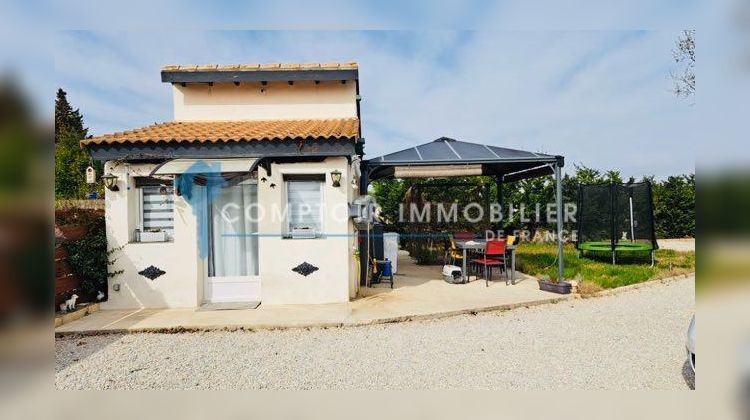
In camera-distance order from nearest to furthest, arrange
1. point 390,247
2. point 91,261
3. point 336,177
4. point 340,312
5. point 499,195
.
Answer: point 340,312, point 91,261, point 336,177, point 390,247, point 499,195

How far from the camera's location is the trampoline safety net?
45.8ft

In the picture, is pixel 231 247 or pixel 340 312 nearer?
pixel 340 312

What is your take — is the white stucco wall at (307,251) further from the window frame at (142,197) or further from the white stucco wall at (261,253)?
the window frame at (142,197)

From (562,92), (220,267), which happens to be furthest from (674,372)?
(562,92)

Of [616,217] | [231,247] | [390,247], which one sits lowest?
[390,247]

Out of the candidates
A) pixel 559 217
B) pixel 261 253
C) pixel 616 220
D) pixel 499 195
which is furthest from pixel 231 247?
pixel 616 220

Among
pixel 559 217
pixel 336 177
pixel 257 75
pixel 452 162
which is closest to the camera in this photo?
pixel 336 177

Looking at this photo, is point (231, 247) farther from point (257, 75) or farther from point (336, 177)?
point (257, 75)

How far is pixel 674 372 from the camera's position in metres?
4.62

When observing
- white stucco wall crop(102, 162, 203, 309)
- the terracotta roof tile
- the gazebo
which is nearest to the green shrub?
white stucco wall crop(102, 162, 203, 309)

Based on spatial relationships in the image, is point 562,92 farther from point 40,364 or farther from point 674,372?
point 40,364

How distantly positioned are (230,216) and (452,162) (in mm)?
5834

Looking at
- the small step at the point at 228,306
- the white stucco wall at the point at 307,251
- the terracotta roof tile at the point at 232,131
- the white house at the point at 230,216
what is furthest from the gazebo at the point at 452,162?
the small step at the point at 228,306

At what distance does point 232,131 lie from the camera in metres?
8.94
